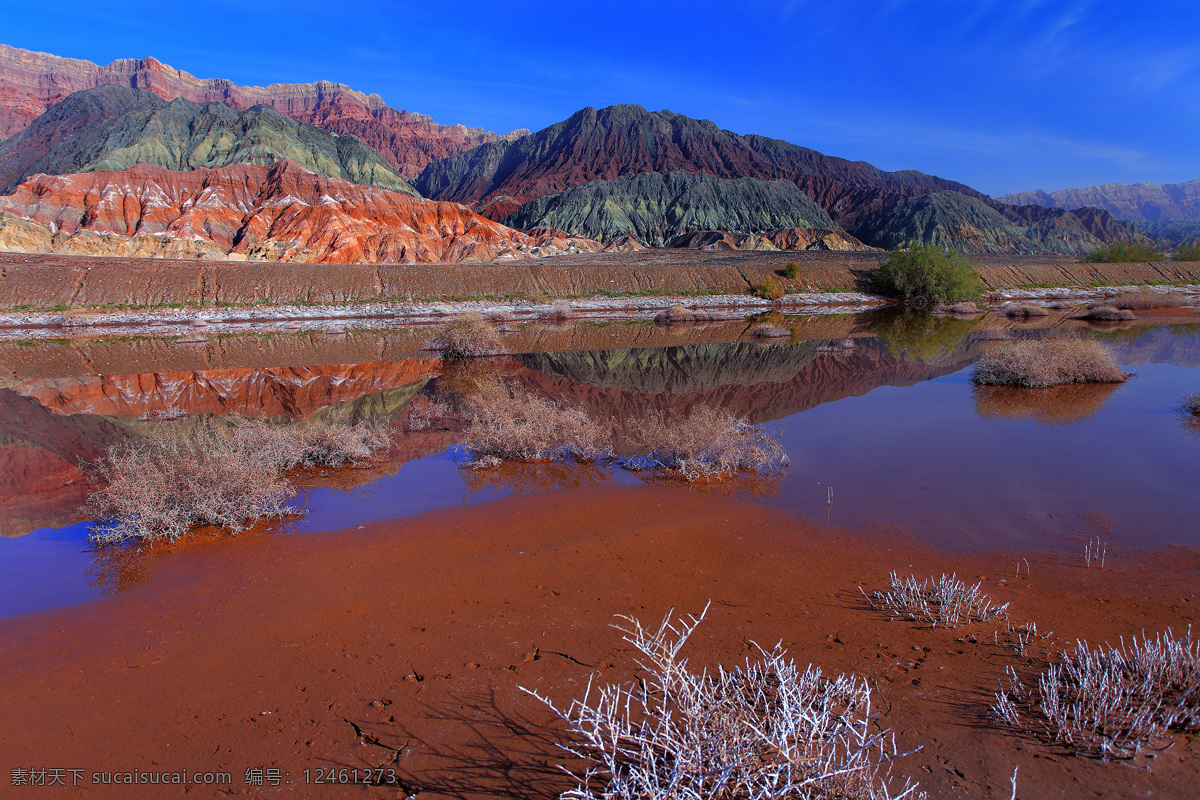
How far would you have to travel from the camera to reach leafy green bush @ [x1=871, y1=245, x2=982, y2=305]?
38875mm

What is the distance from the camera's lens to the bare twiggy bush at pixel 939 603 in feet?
15.4

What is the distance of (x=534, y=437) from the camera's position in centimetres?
956

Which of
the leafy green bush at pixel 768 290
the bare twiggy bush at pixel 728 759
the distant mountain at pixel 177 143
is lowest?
the bare twiggy bush at pixel 728 759

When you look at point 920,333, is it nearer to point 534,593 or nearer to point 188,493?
point 534,593

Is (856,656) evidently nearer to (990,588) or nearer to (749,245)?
(990,588)

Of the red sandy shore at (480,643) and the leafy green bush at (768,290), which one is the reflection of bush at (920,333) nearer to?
the leafy green bush at (768,290)

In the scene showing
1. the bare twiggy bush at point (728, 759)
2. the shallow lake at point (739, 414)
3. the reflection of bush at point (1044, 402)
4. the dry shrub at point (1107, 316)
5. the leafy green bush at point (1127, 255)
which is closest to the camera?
the bare twiggy bush at point (728, 759)

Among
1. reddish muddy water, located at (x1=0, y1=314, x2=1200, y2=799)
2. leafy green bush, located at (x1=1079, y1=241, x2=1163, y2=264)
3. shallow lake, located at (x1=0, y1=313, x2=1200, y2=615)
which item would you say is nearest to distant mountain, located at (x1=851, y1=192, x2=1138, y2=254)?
leafy green bush, located at (x1=1079, y1=241, x2=1163, y2=264)

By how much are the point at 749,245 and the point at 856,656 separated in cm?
9626

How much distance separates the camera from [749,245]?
9431 centimetres

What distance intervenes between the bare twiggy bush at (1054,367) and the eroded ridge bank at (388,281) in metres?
27.0

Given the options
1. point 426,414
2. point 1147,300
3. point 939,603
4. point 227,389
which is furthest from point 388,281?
point 1147,300

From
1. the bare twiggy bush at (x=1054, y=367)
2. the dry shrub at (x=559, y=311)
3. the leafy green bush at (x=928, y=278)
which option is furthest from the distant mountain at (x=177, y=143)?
the bare twiggy bush at (x=1054, y=367)

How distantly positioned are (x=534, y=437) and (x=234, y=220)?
72.8 metres
